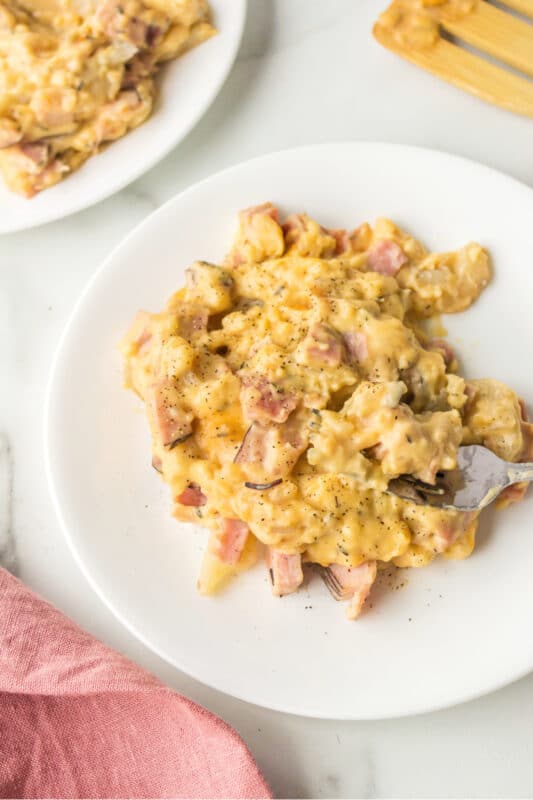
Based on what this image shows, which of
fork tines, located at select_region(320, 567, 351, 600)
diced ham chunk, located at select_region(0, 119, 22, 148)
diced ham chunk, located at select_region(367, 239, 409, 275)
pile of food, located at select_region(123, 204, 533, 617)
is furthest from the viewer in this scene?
diced ham chunk, located at select_region(0, 119, 22, 148)

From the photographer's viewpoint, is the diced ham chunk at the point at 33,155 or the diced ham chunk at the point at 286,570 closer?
the diced ham chunk at the point at 286,570

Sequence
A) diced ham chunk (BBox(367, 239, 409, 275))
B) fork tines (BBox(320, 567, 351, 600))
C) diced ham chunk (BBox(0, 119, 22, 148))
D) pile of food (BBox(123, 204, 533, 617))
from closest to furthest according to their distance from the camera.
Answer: pile of food (BBox(123, 204, 533, 617)), fork tines (BBox(320, 567, 351, 600)), diced ham chunk (BBox(367, 239, 409, 275)), diced ham chunk (BBox(0, 119, 22, 148))

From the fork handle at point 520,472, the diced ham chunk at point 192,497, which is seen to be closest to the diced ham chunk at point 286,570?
the diced ham chunk at point 192,497

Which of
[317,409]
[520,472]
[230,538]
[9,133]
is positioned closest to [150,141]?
[9,133]

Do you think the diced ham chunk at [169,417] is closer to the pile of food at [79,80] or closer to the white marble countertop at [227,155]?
the white marble countertop at [227,155]

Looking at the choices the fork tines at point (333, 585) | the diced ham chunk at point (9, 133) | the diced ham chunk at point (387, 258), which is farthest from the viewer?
the diced ham chunk at point (9, 133)

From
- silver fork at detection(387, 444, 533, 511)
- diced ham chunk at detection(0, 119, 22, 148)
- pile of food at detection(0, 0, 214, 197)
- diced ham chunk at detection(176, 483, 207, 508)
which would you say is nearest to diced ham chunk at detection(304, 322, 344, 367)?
silver fork at detection(387, 444, 533, 511)

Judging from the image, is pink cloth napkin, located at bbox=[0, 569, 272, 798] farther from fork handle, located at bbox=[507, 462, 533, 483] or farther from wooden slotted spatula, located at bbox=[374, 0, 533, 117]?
wooden slotted spatula, located at bbox=[374, 0, 533, 117]

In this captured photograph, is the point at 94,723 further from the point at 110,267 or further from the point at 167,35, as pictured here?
the point at 167,35

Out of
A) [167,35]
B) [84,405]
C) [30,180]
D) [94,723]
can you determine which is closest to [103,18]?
[167,35]
